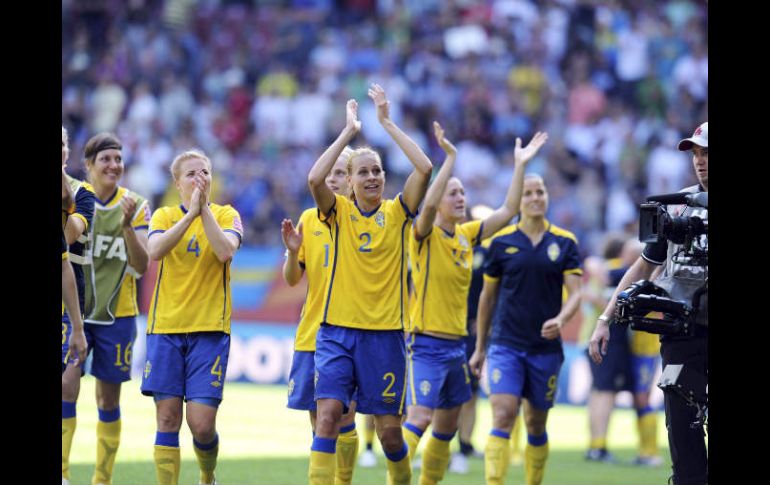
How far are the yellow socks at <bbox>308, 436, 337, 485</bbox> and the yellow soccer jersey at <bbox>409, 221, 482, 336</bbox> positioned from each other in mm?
2270

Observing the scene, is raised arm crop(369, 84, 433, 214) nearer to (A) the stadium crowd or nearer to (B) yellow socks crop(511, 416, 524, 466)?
(B) yellow socks crop(511, 416, 524, 466)

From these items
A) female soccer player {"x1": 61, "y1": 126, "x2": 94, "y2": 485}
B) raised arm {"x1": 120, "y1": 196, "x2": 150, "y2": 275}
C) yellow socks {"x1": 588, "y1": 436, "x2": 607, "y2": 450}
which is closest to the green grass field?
yellow socks {"x1": 588, "y1": 436, "x2": 607, "y2": 450}

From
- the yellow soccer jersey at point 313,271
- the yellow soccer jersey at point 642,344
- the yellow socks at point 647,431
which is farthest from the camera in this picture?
the yellow soccer jersey at point 642,344

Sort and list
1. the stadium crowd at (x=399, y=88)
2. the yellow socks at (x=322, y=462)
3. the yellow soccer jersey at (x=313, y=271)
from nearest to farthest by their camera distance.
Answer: the yellow socks at (x=322, y=462) → the yellow soccer jersey at (x=313, y=271) → the stadium crowd at (x=399, y=88)

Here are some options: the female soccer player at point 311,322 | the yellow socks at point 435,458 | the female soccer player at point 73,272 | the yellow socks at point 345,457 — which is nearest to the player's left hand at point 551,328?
the yellow socks at point 435,458

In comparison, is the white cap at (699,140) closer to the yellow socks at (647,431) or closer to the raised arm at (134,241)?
the raised arm at (134,241)

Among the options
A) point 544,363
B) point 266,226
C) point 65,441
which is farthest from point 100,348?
point 266,226

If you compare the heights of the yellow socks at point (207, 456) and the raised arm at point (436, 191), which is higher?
the raised arm at point (436, 191)

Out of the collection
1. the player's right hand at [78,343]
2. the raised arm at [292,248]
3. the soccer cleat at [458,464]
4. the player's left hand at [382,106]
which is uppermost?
the player's left hand at [382,106]

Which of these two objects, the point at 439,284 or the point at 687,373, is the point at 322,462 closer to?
the point at 687,373

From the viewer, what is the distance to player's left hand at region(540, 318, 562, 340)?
10633 millimetres

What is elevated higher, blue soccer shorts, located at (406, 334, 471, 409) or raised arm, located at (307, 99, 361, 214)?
raised arm, located at (307, 99, 361, 214)

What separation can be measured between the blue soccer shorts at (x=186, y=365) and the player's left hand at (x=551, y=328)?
2896 millimetres

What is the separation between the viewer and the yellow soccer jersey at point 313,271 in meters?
9.72
